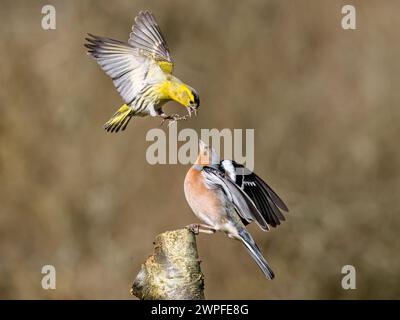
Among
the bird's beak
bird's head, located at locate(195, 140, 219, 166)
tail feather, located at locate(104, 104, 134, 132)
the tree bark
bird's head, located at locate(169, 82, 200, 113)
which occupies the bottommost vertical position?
the tree bark

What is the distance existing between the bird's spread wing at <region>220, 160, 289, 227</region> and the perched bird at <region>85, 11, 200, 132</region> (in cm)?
63

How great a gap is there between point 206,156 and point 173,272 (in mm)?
1819

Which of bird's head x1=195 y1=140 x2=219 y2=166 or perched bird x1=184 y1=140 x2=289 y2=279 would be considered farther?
bird's head x1=195 y1=140 x2=219 y2=166

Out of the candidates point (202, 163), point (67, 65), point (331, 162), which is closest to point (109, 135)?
point (67, 65)

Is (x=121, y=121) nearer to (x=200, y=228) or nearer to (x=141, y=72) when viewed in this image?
(x=141, y=72)

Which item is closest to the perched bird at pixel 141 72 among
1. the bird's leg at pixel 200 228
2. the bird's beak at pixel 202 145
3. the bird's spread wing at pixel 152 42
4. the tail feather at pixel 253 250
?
the bird's spread wing at pixel 152 42

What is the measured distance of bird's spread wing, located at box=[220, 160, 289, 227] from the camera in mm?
6527

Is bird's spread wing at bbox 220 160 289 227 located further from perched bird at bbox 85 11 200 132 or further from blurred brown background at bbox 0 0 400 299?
blurred brown background at bbox 0 0 400 299

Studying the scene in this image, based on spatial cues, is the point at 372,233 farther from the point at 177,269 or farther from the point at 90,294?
the point at 177,269

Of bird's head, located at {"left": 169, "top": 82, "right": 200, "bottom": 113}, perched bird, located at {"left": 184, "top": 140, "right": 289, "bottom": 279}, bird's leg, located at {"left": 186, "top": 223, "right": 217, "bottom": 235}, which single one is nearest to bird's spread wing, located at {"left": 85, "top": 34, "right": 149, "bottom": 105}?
bird's head, located at {"left": 169, "top": 82, "right": 200, "bottom": 113}

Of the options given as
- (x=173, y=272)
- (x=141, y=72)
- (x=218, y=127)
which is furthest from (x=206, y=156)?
(x=218, y=127)

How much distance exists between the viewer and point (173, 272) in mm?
5207

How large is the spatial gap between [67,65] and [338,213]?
4540 mm

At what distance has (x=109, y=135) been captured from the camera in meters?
11.5
